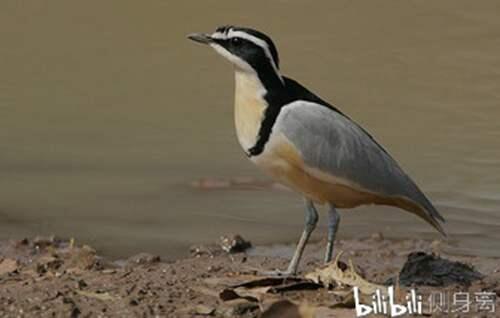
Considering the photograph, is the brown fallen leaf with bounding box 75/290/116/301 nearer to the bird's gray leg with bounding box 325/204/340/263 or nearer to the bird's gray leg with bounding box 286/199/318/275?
the bird's gray leg with bounding box 286/199/318/275

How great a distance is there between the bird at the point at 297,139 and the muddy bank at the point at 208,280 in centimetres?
39

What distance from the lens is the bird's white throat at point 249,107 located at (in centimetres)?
730

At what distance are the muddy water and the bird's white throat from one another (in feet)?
4.45

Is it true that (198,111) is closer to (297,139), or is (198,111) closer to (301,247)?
(301,247)

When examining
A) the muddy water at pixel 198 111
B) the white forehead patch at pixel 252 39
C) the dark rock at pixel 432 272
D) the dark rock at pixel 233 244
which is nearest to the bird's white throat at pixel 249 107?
the white forehead patch at pixel 252 39

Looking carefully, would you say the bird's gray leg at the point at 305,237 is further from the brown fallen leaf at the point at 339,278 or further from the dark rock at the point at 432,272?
the dark rock at the point at 432,272

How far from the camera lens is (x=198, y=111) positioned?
36.9 feet

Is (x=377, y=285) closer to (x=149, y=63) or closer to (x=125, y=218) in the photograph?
(x=125, y=218)

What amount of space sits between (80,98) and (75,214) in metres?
2.56

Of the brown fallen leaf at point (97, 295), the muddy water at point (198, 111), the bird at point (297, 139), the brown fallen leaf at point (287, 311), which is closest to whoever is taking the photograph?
the brown fallen leaf at point (287, 311)

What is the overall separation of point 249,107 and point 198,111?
155 inches

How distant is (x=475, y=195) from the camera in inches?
381

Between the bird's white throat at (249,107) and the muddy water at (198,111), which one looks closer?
the bird's white throat at (249,107)

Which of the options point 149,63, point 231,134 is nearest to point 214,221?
point 231,134
